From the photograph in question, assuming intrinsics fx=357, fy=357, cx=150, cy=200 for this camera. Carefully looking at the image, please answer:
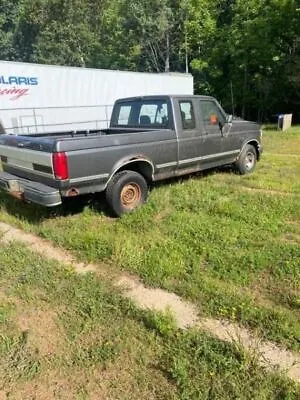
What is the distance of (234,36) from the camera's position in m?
23.3

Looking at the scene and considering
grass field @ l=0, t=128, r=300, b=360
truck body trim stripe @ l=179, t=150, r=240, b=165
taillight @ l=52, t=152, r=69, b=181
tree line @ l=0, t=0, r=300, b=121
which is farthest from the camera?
tree line @ l=0, t=0, r=300, b=121

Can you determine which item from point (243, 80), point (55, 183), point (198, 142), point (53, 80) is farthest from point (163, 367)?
point (243, 80)

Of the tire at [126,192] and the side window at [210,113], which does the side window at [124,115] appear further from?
the tire at [126,192]

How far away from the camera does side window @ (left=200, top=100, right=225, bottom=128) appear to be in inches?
246

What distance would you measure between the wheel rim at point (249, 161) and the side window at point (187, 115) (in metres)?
1.97

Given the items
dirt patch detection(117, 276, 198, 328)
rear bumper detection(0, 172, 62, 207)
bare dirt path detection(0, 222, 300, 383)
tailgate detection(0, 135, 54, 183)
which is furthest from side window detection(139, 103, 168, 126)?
dirt patch detection(117, 276, 198, 328)

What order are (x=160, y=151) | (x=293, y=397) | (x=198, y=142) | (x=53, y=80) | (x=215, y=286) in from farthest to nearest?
(x=53, y=80), (x=198, y=142), (x=160, y=151), (x=215, y=286), (x=293, y=397)

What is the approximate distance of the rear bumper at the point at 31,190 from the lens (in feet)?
14.4

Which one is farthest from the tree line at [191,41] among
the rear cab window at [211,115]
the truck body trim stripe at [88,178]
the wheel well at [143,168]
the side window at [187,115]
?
the truck body trim stripe at [88,178]

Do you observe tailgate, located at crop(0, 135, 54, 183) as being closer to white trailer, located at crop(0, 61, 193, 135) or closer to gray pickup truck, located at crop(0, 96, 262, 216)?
gray pickup truck, located at crop(0, 96, 262, 216)

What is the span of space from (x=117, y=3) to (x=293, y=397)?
34.4m

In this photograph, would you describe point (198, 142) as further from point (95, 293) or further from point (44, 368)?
point (44, 368)

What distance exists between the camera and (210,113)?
6402 mm

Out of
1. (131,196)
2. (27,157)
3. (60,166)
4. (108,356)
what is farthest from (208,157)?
(108,356)
